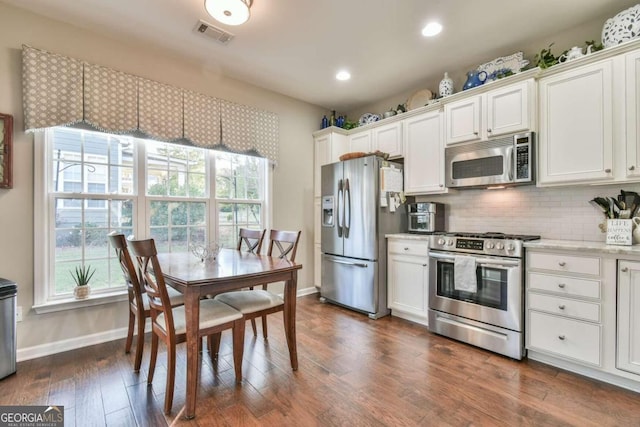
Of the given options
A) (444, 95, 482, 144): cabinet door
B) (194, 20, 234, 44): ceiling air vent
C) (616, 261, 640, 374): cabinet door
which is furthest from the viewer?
A: (444, 95, 482, 144): cabinet door

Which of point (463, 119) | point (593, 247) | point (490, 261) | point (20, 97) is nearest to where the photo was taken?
point (593, 247)

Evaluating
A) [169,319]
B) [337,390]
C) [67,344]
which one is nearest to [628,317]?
[337,390]

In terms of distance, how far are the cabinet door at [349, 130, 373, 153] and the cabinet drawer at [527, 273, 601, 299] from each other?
7.71 ft

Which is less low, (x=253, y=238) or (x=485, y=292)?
(x=253, y=238)

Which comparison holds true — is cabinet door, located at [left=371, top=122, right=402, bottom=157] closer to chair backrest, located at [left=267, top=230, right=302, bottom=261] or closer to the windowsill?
chair backrest, located at [left=267, top=230, right=302, bottom=261]

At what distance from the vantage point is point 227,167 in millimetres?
3574

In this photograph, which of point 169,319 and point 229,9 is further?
point 229,9

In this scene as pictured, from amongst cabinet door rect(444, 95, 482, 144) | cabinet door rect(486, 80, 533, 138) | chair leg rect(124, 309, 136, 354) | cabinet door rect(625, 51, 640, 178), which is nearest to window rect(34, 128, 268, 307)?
chair leg rect(124, 309, 136, 354)

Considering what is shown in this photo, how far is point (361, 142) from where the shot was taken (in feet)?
13.2

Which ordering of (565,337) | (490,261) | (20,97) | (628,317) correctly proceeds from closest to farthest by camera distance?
(628,317)
(565,337)
(20,97)
(490,261)

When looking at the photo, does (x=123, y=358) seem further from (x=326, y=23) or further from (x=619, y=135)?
(x=619, y=135)

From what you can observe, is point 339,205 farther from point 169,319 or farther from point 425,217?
point 169,319

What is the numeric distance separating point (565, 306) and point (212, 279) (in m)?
2.49

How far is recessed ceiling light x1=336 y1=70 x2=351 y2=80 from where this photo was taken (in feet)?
11.0
